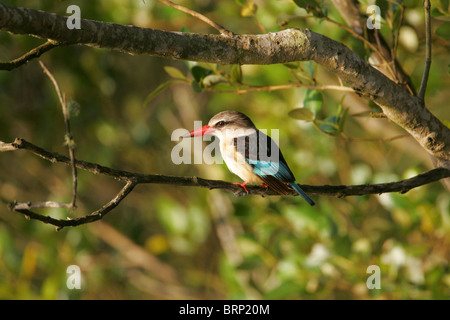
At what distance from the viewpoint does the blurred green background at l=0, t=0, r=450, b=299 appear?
3.44m

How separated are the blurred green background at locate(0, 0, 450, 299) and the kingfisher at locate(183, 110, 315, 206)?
302 mm

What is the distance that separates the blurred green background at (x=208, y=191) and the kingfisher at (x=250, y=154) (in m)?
0.30

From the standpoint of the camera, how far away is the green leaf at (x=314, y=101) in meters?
2.64

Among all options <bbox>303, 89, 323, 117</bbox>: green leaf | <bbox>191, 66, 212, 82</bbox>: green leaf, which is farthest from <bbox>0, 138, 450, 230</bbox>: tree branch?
<bbox>191, 66, 212, 82</bbox>: green leaf

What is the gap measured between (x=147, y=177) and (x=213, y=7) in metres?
3.42

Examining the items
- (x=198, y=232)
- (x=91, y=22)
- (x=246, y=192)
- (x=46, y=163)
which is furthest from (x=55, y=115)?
(x=91, y=22)

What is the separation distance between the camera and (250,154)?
3.03 metres

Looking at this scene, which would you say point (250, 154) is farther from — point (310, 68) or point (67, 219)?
point (67, 219)

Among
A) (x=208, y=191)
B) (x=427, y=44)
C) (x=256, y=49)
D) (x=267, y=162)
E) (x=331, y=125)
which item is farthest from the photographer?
(x=208, y=191)

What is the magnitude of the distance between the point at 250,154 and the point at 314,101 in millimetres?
556

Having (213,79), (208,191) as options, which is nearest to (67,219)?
(213,79)

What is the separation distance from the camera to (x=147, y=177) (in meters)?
1.84

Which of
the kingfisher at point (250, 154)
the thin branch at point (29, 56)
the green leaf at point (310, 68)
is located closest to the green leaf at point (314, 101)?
the green leaf at point (310, 68)
